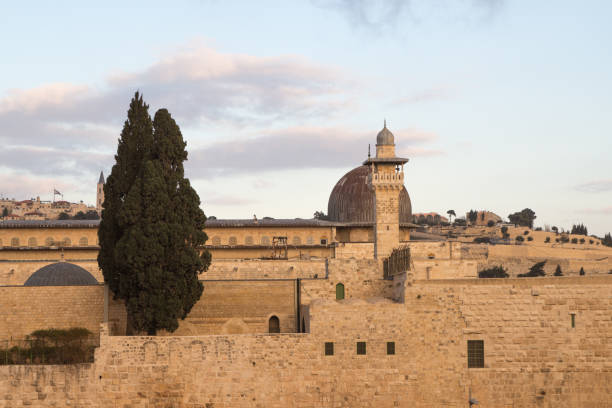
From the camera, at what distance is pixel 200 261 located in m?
32.2

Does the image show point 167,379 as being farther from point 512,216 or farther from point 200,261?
point 512,216

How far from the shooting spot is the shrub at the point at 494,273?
78844 mm

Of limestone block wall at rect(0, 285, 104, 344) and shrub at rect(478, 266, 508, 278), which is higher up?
shrub at rect(478, 266, 508, 278)

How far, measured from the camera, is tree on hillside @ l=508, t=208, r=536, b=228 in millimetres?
135625

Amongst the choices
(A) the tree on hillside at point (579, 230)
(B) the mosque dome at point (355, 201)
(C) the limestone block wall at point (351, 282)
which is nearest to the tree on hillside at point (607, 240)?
(A) the tree on hillside at point (579, 230)

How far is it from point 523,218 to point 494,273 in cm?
5777

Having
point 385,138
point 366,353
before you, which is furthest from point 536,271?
point 366,353

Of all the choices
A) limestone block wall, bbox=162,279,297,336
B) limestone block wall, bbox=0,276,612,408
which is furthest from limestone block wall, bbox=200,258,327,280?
limestone block wall, bbox=0,276,612,408

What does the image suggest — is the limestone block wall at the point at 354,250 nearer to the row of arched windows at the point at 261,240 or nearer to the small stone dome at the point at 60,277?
the row of arched windows at the point at 261,240

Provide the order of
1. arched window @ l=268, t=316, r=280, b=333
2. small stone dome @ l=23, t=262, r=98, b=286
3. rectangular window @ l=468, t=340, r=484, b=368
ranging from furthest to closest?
1. arched window @ l=268, t=316, r=280, b=333
2. small stone dome @ l=23, t=262, r=98, b=286
3. rectangular window @ l=468, t=340, r=484, b=368

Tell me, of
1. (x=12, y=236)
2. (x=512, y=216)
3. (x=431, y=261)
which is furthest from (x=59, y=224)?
(x=512, y=216)

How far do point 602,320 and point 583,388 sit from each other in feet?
8.66

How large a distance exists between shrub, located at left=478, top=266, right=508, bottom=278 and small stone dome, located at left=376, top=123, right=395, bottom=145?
128 ft

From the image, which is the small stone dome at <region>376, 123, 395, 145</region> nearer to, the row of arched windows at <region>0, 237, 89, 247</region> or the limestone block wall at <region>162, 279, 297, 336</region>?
the limestone block wall at <region>162, 279, 297, 336</region>
